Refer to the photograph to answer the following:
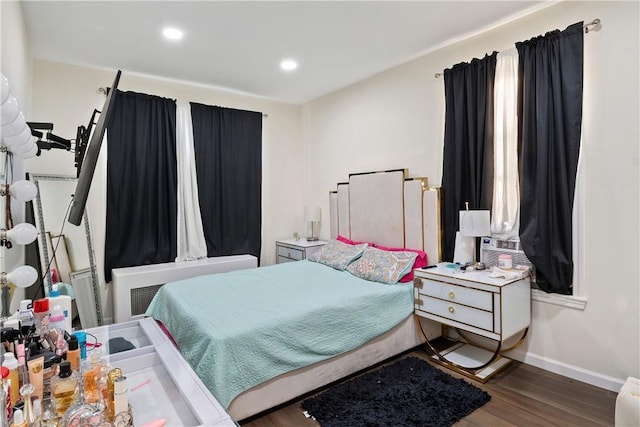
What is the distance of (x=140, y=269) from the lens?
11.9 feet

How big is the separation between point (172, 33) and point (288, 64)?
3.64 ft

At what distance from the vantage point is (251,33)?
278 cm

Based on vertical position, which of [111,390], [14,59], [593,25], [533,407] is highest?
[593,25]

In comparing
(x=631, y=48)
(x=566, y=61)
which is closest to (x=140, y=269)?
(x=566, y=61)

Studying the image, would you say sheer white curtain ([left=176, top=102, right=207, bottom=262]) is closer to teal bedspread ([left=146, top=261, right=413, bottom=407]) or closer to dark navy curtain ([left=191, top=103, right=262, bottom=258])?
dark navy curtain ([left=191, top=103, right=262, bottom=258])

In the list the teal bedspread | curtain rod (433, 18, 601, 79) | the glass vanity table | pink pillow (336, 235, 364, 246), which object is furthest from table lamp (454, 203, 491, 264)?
the glass vanity table

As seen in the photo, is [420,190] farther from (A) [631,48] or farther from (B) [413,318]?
(A) [631,48]

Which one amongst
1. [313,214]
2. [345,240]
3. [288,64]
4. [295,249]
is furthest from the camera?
[313,214]

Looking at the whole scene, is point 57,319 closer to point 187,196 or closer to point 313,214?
point 187,196

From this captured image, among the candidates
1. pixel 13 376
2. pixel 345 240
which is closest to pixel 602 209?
pixel 345 240

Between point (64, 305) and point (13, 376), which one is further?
point (64, 305)

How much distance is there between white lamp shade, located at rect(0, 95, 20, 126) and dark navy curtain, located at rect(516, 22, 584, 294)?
2.91m

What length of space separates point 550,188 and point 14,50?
361cm

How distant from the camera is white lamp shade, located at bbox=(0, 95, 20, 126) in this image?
103cm
